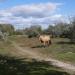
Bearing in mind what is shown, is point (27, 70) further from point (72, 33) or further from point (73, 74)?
point (72, 33)

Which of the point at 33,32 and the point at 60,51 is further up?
the point at 60,51

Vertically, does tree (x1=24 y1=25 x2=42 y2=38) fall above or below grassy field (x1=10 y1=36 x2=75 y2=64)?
below

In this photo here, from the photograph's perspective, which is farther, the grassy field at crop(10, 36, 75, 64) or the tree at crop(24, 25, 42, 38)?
the tree at crop(24, 25, 42, 38)

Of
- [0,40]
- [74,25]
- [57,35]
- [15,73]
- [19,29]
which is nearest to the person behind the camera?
[15,73]

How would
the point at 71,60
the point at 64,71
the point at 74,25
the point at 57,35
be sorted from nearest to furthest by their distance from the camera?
the point at 64,71
the point at 71,60
the point at 74,25
the point at 57,35

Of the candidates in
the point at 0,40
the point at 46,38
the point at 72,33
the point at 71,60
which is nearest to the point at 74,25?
the point at 72,33

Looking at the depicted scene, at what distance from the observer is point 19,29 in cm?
10456

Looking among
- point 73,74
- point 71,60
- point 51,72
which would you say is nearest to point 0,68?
point 51,72

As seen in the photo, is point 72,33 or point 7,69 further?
point 72,33

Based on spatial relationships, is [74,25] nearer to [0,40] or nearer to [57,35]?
[0,40]

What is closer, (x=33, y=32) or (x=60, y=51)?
(x=60, y=51)

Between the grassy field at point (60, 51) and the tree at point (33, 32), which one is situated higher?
the grassy field at point (60, 51)

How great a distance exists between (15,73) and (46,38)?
2584 cm

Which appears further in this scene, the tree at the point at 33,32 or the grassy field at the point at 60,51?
the tree at the point at 33,32
